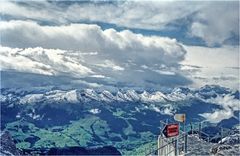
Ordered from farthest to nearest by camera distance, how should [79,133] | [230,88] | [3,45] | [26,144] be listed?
[79,133], [26,144], [230,88], [3,45]

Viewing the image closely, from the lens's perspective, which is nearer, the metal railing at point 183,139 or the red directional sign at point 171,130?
the red directional sign at point 171,130

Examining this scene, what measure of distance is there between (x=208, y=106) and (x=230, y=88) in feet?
137

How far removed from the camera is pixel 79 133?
5453 inches

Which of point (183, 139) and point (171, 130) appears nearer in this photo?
point (171, 130)

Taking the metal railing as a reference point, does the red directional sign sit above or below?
Result: above

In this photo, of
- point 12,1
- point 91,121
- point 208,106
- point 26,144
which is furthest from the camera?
point 91,121

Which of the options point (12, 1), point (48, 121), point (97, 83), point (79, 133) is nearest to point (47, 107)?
point (48, 121)

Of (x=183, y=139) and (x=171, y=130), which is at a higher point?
(x=171, y=130)

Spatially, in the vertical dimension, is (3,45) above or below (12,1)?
below

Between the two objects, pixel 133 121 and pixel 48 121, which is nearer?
pixel 48 121

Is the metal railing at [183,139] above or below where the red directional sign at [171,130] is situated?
below

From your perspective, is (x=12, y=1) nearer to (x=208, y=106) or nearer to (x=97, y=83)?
(x=97, y=83)

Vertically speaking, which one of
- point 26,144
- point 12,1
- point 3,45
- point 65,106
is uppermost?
point 12,1

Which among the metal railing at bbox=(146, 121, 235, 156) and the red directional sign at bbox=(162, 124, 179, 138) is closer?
the red directional sign at bbox=(162, 124, 179, 138)
